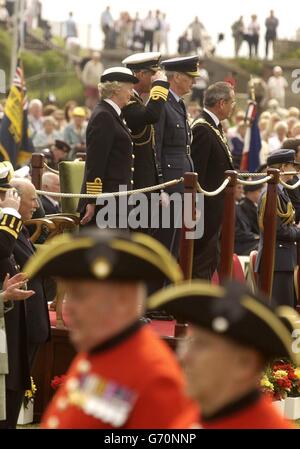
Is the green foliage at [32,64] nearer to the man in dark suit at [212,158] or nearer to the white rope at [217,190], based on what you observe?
the man in dark suit at [212,158]

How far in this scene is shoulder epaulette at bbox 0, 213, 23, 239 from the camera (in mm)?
8031

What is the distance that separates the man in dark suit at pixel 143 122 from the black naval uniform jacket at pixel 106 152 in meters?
0.29

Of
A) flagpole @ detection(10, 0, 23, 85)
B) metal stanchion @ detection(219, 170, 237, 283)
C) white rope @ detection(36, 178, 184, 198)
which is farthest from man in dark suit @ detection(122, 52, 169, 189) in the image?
flagpole @ detection(10, 0, 23, 85)

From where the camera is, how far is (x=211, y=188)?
37.2 ft

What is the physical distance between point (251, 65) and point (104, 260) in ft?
150

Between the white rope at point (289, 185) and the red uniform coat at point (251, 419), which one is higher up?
the red uniform coat at point (251, 419)

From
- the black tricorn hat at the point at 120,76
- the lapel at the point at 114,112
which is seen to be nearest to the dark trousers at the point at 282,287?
the lapel at the point at 114,112

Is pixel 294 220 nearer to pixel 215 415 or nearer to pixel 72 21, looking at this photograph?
pixel 215 415

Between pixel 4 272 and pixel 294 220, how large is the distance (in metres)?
4.41

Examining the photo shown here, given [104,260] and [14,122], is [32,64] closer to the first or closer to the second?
[14,122]

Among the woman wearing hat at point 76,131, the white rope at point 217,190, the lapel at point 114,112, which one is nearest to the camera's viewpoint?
the lapel at point 114,112

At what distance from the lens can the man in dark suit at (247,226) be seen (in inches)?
594

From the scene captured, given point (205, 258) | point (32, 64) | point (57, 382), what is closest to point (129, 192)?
point (205, 258)

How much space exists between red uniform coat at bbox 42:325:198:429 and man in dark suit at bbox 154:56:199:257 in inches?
257
